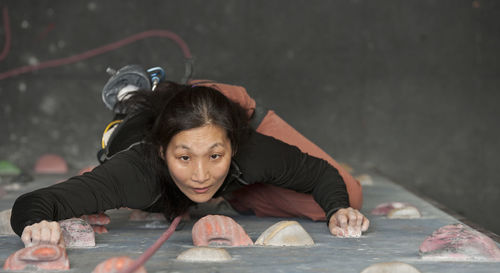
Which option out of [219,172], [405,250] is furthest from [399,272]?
[219,172]

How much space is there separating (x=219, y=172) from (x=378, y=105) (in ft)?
9.05

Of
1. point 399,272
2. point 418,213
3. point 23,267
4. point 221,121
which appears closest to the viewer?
point 399,272

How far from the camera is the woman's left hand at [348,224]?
1698 millimetres

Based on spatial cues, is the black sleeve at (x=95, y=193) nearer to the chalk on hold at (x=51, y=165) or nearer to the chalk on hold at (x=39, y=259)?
the chalk on hold at (x=39, y=259)

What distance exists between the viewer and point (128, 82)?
2199mm

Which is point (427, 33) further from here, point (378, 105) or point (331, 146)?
point (331, 146)

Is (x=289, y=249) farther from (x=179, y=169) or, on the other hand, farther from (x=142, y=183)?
(x=142, y=183)

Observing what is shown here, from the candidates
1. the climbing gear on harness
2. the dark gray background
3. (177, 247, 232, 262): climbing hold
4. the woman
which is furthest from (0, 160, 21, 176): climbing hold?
(177, 247, 232, 262): climbing hold

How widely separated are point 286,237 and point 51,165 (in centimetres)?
259

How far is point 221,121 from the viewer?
63.1 inches

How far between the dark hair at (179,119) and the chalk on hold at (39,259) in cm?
44

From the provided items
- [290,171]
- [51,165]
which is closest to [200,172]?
[290,171]

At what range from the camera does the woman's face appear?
1.55 meters

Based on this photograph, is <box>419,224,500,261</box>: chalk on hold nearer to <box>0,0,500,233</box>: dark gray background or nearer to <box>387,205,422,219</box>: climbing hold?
<box>387,205,422,219</box>: climbing hold
